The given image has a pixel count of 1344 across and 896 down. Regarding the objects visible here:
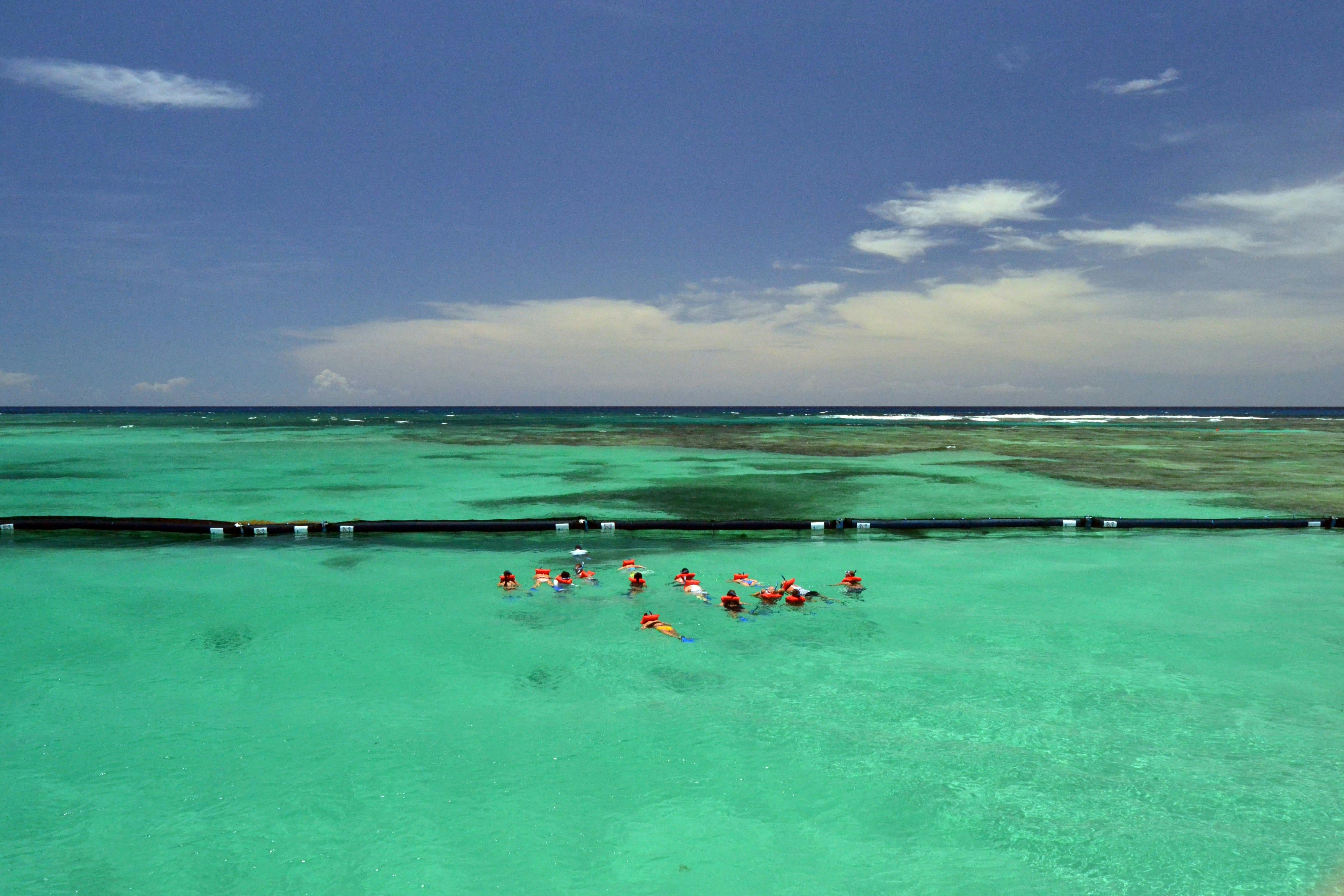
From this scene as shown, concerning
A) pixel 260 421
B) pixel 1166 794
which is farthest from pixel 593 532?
pixel 260 421

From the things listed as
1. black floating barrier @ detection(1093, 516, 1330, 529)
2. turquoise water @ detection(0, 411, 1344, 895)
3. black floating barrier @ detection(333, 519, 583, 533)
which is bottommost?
turquoise water @ detection(0, 411, 1344, 895)

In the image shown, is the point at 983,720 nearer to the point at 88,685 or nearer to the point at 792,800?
the point at 792,800

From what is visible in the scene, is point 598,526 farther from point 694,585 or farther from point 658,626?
point 658,626

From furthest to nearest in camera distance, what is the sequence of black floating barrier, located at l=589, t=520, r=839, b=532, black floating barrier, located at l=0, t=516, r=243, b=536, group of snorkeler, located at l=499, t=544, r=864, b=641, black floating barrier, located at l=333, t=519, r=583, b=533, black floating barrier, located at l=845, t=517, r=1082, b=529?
black floating barrier, located at l=845, t=517, r=1082, b=529, black floating barrier, located at l=589, t=520, r=839, b=532, black floating barrier, located at l=333, t=519, r=583, b=533, black floating barrier, located at l=0, t=516, r=243, b=536, group of snorkeler, located at l=499, t=544, r=864, b=641

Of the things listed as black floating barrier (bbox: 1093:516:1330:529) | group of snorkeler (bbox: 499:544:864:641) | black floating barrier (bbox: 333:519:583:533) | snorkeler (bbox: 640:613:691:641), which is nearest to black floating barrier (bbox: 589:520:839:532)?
black floating barrier (bbox: 333:519:583:533)

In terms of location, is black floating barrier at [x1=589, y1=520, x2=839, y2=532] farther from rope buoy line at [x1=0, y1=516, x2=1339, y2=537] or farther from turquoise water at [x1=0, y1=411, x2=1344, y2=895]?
turquoise water at [x1=0, y1=411, x2=1344, y2=895]

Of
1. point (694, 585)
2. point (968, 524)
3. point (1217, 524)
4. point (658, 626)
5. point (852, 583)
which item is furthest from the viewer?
point (968, 524)

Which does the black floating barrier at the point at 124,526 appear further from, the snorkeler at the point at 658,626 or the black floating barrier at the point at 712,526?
the snorkeler at the point at 658,626

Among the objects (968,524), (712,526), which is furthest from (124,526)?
(968,524)
